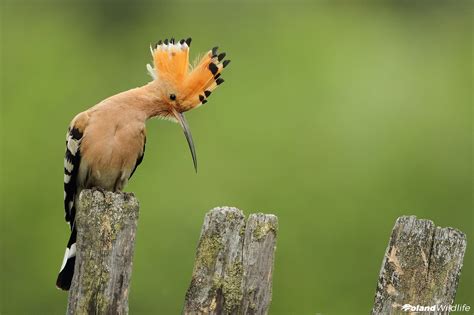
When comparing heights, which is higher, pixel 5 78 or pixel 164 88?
pixel 5 78

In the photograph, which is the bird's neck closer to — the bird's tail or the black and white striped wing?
the black and white striped wing

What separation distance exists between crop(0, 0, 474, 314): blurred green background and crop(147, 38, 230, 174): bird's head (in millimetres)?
2680

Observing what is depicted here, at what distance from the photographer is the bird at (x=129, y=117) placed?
3570 millimetres

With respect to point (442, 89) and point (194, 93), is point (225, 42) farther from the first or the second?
point (194, 93)

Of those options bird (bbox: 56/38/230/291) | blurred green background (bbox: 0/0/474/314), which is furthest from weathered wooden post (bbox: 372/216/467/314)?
blurred green background (bbox: 0/0/474/314)

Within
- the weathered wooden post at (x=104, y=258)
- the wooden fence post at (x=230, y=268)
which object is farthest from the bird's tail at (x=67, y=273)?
the wooden fence post at (x=230, y=268)

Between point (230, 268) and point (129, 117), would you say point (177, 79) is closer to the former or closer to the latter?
point (129, 117)

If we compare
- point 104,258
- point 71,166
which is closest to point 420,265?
point 104,258

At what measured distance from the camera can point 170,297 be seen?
21.4 ft

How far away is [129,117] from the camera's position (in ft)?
11.9

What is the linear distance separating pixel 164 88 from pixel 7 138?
422 cm

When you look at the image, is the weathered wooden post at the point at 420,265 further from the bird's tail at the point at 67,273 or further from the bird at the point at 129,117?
the bird at the point at 129,117

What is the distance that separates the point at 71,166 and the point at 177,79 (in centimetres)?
53

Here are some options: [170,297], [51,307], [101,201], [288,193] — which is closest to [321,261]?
[288,193]
